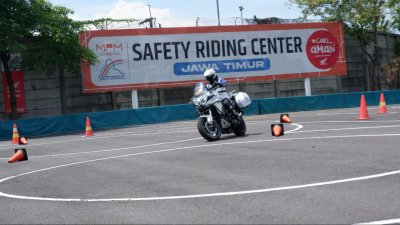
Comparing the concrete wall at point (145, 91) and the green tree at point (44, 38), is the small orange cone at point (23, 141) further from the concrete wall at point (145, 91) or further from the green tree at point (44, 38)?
the concrete wall at point (145, 91)

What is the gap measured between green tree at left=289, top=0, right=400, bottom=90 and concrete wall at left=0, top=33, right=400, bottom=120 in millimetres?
729

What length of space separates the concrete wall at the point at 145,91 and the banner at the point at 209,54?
8.80ft

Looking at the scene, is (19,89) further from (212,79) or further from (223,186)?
(223,186)

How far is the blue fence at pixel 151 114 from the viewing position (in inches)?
1264

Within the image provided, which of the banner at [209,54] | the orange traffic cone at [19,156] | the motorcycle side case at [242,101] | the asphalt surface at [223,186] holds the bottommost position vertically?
the asphalt surface at [223,186]

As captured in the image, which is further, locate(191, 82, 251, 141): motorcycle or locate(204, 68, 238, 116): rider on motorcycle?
locate(204, 68, 238, 116): rider on motorcycle

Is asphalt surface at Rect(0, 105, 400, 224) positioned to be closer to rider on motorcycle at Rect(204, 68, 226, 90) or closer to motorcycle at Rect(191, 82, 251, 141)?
motorcycle at Rect(191, 82, 251, 141)

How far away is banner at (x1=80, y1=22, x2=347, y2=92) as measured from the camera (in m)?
38.6

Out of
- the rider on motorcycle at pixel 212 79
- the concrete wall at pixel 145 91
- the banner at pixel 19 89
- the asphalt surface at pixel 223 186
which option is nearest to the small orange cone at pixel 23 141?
the asphalt surface at pixel 223 186

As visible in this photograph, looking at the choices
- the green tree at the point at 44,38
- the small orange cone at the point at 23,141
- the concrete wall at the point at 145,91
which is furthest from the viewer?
the concrete wall at the point at 145,91

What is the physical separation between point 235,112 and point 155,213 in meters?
9.81

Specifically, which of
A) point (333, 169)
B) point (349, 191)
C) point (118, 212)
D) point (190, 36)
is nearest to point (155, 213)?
point (118, 212)

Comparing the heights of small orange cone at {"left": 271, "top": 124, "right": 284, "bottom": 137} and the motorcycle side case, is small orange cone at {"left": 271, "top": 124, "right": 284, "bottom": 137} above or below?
below

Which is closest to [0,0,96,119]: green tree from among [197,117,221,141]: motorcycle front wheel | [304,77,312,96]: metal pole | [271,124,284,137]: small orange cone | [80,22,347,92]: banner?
[80,22,347,92]: banner
